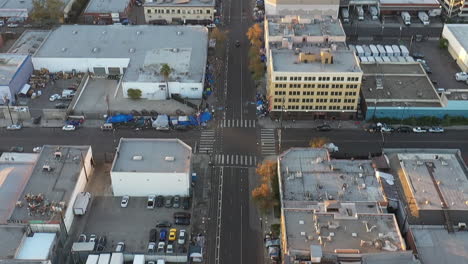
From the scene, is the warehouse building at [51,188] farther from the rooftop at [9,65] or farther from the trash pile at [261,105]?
the trash pile at [261,105]

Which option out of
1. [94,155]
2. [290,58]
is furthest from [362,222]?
[94,155]

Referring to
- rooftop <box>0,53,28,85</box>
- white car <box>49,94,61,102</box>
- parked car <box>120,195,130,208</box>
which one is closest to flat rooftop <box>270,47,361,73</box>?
parked car <box>120,195,130,208</box>

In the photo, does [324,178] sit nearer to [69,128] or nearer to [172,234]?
[172,234]

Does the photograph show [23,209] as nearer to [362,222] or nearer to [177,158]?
[177,158]

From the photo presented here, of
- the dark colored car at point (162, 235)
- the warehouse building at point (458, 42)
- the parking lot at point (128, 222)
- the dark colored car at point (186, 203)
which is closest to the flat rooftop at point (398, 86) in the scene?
the warehouse building at point (458, 42)

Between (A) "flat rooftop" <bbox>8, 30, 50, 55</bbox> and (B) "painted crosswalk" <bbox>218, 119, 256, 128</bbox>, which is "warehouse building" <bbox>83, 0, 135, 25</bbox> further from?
(B) "painted crosswalk" <bbox>218, 119, 256, 128</bbox>

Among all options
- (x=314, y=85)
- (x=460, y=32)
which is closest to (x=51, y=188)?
→ (x=314, y=85)
